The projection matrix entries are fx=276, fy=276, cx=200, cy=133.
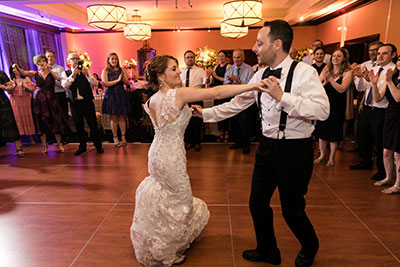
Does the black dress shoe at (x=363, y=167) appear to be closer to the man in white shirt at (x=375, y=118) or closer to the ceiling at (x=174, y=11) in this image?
the man in white shirt at (x=375, y=118)

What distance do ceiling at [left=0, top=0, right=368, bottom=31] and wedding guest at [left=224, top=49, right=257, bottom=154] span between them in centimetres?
226

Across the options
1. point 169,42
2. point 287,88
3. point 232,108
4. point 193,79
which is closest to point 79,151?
point 193,79

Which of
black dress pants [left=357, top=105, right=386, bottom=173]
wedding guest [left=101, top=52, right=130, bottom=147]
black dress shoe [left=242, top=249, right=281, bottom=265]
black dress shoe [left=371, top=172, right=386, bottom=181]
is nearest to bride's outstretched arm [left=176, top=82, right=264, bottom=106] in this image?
black dress shoe [left=242, top=249, right=281, bottom=265]

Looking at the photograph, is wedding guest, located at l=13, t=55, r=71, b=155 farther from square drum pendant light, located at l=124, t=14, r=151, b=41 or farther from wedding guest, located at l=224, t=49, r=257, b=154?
square drum pendant light, located at l=124, t=14, r=151, b=41

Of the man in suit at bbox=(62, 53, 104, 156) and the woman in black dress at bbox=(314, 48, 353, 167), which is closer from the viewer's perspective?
the woman in black dress at bbox=(314, 48, 353, 167)

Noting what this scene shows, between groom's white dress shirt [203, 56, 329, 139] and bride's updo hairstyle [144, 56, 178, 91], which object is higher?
bride's updo hairstyle [144, 56, 178, 91]

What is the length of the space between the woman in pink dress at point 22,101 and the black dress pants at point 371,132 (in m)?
5.38

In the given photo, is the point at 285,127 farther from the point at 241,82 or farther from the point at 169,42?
the point at 169,42

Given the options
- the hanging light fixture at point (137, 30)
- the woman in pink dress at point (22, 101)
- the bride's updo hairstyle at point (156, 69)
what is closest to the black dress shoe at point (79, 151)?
the woman in pink dress at point (22, 101)

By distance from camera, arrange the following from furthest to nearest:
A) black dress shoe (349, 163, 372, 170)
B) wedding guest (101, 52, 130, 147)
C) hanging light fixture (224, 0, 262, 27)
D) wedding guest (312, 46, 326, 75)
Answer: hanging light fixture (224, 0, 262, 27)
wedding guest (101, 52, 130, 147)
wedding guest (312, 46, 326, 75)
black dress shoe (349, 163, 372, 170)

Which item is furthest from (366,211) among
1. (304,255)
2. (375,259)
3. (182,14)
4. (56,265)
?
(182,14)

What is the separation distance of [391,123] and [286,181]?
2145 mm

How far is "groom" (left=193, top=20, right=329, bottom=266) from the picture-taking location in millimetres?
1527

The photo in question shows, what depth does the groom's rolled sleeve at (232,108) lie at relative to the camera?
6.48 feet
